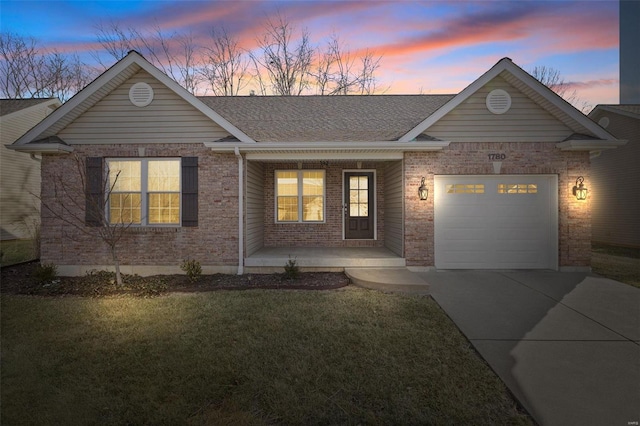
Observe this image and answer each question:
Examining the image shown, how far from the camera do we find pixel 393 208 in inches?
359

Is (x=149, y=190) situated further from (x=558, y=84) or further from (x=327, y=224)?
(x=558, y=84)

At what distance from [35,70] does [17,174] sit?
→ 11795mm

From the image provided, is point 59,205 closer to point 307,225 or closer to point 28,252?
point 28,252

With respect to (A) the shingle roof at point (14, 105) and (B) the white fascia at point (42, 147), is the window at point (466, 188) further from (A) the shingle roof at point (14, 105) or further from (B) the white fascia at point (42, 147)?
(A) the shingle roof at point (14, 105)

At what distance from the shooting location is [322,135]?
28.2ft

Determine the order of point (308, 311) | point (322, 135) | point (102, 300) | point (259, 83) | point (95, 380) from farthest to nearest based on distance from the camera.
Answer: point (259, 83)
point (322, 135)
point (102, 300)
point (308, 311)
point (95, 380)

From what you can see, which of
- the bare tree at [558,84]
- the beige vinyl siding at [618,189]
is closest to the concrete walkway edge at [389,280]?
the beige vinyl siding at [618,189]

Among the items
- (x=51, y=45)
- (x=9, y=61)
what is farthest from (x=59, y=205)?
(x=9, y=61)

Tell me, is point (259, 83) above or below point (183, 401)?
above

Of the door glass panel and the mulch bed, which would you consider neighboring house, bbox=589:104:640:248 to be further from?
the mulch bed

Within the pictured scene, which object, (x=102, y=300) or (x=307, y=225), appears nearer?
(x=102, y=300)

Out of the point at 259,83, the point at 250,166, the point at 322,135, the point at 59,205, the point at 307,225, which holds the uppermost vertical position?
the point at 259,83

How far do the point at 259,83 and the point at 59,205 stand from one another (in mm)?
15448

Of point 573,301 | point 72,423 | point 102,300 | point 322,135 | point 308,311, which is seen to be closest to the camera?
point 72,423
